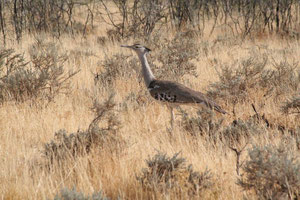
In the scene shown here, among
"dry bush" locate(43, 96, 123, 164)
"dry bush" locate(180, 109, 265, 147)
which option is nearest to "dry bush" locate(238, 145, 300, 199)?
"dry bush" locate(180, 109, 265, 147)

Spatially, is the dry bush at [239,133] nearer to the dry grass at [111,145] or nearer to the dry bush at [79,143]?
the dry grass at [111,145]

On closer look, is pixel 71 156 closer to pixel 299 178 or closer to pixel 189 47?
pixel 299 178

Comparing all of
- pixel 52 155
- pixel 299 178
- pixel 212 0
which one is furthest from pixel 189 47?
pixel 212 0

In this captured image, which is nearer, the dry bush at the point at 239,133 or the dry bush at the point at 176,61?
the dry bush at the point at 239,133

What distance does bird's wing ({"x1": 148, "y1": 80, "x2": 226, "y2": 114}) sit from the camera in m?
4.18

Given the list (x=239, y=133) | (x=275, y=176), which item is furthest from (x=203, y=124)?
(x=275, y=176)

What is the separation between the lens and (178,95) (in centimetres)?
432

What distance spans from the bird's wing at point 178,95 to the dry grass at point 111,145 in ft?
0.80

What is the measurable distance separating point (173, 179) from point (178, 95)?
187 centimetres

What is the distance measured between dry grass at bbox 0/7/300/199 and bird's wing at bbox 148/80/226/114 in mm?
243

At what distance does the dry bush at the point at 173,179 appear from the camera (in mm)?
2486

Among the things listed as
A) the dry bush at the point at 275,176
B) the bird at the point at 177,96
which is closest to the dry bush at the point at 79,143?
the bird at the point at 177,96

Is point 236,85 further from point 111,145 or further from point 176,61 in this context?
point 111,145

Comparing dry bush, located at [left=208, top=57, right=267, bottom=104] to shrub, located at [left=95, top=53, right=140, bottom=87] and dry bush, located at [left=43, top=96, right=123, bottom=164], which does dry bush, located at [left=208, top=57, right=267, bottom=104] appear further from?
dry bush, located at [left=43, top=96, right=123, bottom=164]
